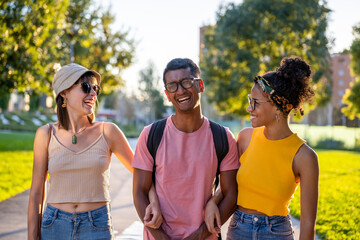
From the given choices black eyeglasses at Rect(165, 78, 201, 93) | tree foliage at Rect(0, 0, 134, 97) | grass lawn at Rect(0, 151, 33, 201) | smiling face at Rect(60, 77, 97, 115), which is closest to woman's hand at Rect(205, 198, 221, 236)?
black eyeglasses at Rect(165, 78, 201, 93)

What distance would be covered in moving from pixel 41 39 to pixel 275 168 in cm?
1357

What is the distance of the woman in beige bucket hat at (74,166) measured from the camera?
2938mm

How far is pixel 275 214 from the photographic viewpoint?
9.29 ft

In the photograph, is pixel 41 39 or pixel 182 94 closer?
pixel 182 94

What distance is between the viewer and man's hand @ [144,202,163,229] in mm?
2625

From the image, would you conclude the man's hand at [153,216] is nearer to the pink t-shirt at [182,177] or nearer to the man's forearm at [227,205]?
the pink t-shirt at [182,177]

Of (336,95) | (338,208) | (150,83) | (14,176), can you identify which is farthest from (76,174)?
(336,95)

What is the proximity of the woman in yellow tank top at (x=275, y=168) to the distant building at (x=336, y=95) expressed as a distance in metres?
63.8

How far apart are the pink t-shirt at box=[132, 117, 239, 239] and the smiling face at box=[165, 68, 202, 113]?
0.18m

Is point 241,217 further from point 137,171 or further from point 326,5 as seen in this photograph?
point 326,5

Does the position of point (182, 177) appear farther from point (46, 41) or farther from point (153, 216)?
point (46, 41)

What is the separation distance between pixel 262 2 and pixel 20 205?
77.4ft

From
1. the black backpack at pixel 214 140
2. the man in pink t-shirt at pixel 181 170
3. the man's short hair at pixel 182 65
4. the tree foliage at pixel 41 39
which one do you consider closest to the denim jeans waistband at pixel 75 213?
the man in pink t-shirt at pixel 181 170

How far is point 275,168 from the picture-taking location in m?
2.82
